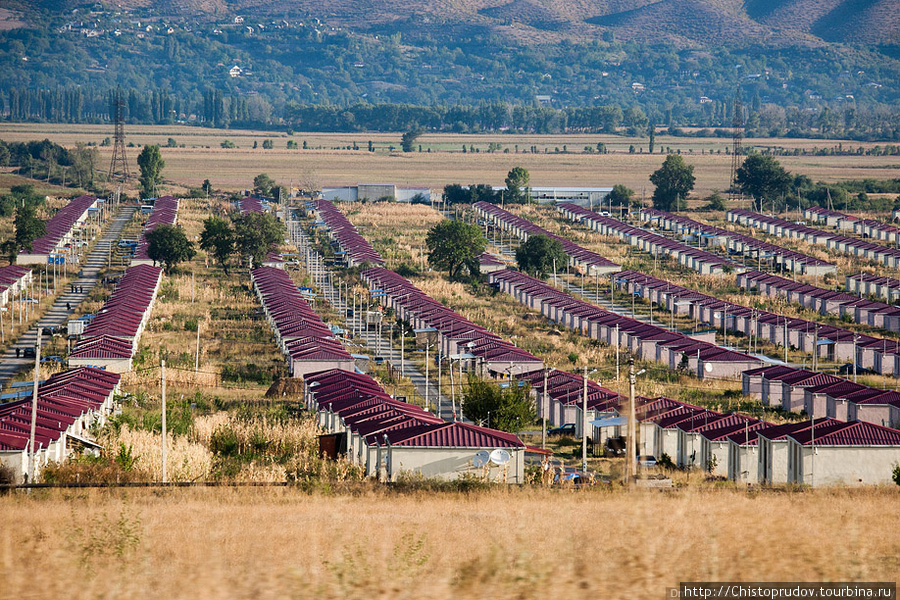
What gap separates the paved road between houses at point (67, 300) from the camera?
123 feet

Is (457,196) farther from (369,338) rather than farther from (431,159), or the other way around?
(369,338)

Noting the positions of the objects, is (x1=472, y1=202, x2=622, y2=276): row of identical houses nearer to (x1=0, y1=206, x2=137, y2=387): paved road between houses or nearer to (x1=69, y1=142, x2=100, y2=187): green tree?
(x1=0, y1=206, x2=137, y2=387): paved road between houses

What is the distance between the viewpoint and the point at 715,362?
38312 mm

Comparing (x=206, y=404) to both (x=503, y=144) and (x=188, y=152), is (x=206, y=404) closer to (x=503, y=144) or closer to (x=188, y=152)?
(x=188, y=152)

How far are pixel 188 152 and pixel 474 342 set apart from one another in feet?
377

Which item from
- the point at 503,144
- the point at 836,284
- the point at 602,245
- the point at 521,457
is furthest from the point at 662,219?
the point at 503,144

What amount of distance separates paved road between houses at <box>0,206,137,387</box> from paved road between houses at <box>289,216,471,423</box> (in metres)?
9.71

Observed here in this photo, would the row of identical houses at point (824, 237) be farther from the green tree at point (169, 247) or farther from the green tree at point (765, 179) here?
the green tree at point (169, 247)

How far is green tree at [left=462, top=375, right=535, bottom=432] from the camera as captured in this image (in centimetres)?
2962

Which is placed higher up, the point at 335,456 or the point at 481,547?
the point at 481,547

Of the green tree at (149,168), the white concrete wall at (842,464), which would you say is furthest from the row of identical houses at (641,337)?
the green tree at (149,168)

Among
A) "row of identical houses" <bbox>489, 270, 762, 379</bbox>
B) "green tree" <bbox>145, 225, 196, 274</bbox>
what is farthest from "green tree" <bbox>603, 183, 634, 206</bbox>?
"green tree" <bbox>145, 225, 196, 274</bbox>

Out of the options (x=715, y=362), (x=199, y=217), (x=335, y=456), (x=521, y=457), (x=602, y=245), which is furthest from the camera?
(x=199, y=217)

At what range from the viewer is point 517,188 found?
96500 mm
